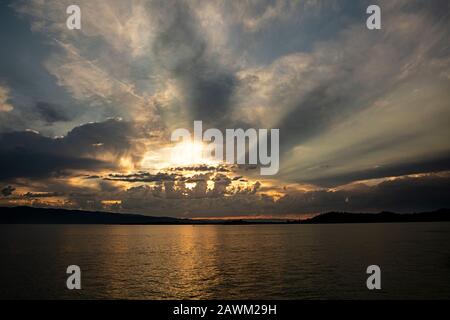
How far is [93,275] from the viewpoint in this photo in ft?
218

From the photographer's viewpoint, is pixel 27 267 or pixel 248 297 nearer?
pixel 248 297

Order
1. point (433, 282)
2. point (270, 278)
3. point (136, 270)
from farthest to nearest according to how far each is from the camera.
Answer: point (136, 270) → point (270, 278) → point (433, 282)
